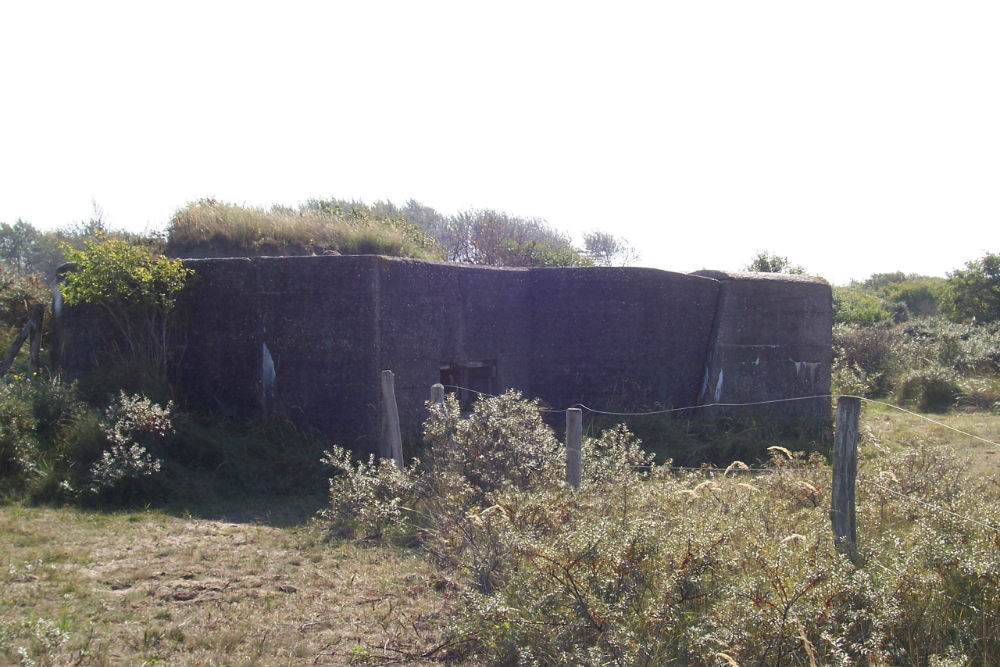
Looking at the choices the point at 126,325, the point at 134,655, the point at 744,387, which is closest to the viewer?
the point at 134,655

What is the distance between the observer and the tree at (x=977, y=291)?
68.9ft

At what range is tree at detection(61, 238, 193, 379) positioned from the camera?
26.1 feet

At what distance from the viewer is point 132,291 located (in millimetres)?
7949

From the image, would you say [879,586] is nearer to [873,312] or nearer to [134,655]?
[134,655]

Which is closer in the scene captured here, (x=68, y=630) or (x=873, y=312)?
(x=68, y=630)

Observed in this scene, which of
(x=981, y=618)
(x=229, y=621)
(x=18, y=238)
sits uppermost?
(x=18, y=238)

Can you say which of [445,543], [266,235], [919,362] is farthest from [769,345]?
[919,362]

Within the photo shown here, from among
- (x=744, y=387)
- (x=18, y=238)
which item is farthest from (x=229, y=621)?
(x=18, y=238)

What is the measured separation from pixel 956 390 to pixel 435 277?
1100cm

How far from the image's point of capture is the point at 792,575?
3570 mm

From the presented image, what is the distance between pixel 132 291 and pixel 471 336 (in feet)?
11.9

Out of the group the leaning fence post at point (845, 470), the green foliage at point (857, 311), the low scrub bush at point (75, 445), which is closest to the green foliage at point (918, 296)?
the green foliage at point (857, 311)

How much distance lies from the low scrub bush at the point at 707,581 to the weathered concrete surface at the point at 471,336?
3.49 metres

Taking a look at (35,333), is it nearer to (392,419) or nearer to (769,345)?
(392,419)
